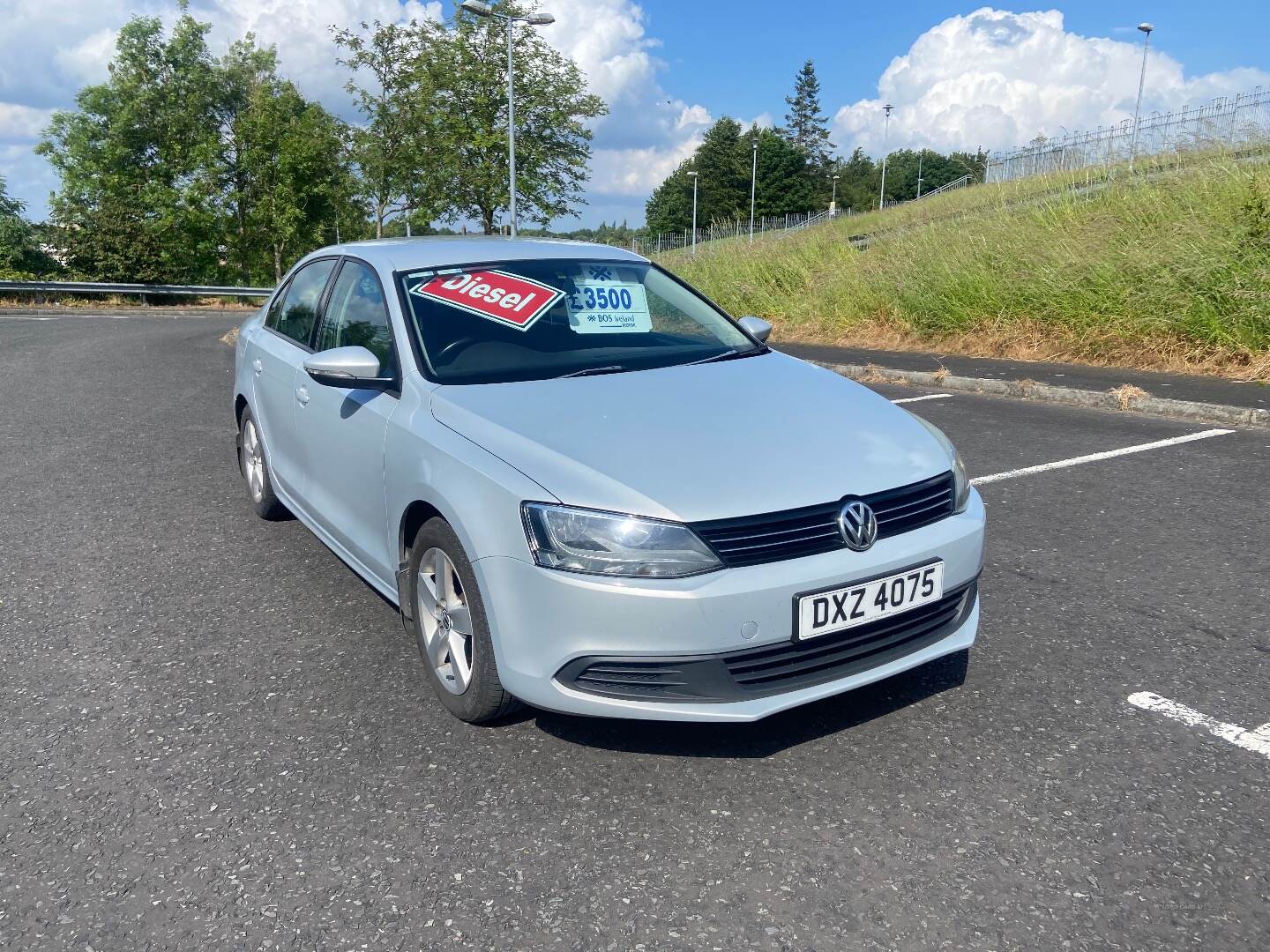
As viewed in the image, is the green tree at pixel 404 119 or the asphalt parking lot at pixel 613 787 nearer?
the asphalt parking lot at pixel 613 787

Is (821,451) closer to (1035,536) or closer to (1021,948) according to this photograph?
(1021,948)

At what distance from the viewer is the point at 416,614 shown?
3189 millimetres

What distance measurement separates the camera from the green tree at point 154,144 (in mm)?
45938

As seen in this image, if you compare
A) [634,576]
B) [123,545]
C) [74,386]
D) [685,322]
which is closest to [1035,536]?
[685,322]

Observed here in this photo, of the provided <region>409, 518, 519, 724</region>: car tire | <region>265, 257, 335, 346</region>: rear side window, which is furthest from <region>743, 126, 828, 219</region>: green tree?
<region>409, 518, 519, 724</region>: car tire

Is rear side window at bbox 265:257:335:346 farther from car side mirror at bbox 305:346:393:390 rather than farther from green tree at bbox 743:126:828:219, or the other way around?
green tree at bbox 743:126:828:219

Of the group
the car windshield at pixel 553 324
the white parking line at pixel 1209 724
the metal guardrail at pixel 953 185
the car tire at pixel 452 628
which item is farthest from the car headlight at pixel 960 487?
the metal guardrail at pixel 953 185

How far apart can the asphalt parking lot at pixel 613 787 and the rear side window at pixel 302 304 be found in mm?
1121

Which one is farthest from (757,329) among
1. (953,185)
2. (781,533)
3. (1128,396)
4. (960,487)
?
(953,185)

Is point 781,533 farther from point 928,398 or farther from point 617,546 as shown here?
point 928,398

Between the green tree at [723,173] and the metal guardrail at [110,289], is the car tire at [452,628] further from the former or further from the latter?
the green tree at [723,173]

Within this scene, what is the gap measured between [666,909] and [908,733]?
109cm

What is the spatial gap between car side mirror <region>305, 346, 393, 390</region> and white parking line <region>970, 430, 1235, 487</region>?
3830 millimetres

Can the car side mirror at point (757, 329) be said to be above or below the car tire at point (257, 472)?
above
